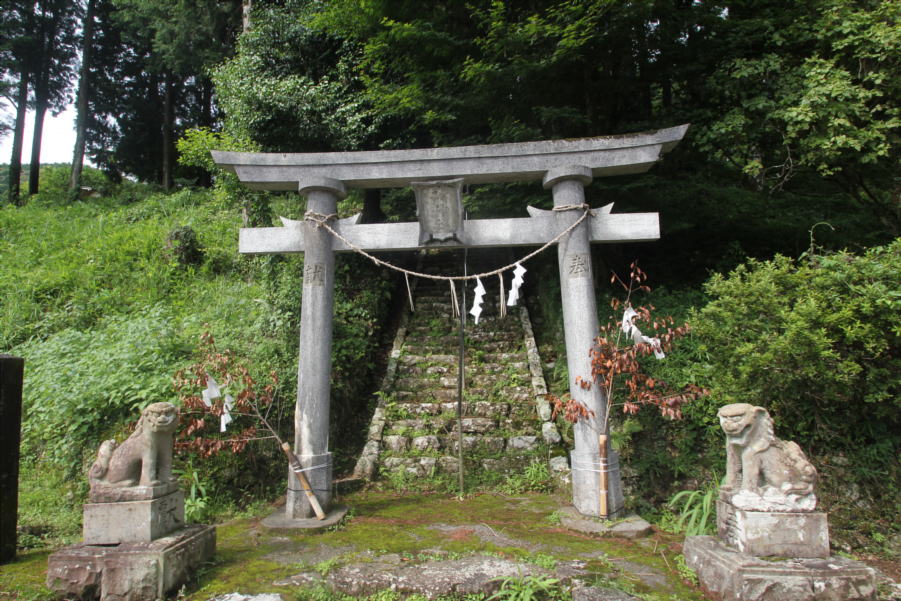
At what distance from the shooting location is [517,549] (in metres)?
4.01

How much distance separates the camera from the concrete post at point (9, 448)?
→ 4.04 m

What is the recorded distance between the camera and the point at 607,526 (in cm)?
441

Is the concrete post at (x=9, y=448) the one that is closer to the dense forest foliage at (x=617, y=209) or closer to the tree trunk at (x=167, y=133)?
the dense forest foliage at (x=617, y=209)

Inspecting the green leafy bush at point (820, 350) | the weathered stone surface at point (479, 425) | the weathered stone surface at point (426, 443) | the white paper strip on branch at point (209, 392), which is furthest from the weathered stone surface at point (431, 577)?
the green leafy bush at point (820, 350)

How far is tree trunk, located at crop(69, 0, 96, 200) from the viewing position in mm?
18172

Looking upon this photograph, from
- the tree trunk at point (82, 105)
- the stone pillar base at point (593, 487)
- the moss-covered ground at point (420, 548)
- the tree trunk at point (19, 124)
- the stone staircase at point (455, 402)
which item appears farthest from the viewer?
the tree trunk at point (19, 124)

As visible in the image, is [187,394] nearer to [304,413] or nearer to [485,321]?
[304,413]

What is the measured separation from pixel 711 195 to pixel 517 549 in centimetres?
949

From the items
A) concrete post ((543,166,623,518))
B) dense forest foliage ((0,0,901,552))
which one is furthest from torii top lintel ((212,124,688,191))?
dense forest foliage ((0,0,901,552))

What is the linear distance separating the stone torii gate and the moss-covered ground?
50cm

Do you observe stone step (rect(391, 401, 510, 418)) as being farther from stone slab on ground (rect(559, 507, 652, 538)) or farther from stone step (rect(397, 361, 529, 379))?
stone slab on ground (rect(559, 507, 652, 538))

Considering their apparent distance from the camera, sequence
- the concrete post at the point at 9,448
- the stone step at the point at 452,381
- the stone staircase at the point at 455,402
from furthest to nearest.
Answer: the stone step at the point at 452,381
the stone staircase at the point at 455,402
the concrete post at the point at 9,448

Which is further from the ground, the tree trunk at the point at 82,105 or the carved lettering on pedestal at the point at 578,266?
the tree trunk at the point at 82,105

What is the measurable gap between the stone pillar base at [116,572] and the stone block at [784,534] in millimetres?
4096
